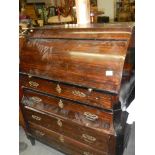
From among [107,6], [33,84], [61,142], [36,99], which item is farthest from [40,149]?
[107,6]

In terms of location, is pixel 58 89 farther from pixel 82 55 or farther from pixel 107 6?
pixel 107 6

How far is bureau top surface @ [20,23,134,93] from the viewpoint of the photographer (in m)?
1.46

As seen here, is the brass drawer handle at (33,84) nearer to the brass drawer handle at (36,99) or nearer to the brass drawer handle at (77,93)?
the brass drawer handle at (36,99)

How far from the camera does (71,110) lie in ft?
5.80

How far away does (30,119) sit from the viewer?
2.26 m

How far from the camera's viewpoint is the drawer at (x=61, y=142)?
1.81 metres

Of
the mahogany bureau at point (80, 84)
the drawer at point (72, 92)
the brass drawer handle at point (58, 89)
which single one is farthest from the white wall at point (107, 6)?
the brass drawer handle at point (58, 89)

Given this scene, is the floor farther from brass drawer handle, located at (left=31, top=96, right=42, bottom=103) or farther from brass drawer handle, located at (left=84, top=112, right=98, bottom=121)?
brass drawer handle, located at (left=84, top=112, right=98, bottom=121)

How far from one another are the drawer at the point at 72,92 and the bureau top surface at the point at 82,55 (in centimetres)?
5

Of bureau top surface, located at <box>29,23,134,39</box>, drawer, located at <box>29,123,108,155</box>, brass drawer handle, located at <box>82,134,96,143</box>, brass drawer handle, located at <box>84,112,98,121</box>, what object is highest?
bureau top surface, located at <box>29,23,134,39</box>

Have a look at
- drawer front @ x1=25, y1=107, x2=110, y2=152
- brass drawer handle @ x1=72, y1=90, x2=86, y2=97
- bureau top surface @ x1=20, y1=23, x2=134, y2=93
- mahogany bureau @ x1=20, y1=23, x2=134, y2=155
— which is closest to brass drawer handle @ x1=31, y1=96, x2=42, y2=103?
mahogany bureau @ x1=20, y1=23, x2=134, y2=155
